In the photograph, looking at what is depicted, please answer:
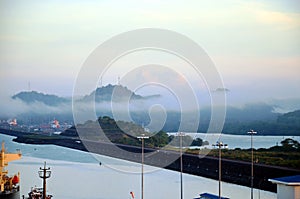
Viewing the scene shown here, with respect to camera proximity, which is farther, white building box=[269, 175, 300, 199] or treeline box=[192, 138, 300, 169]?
treeline box=[192, 138, 300, 169]

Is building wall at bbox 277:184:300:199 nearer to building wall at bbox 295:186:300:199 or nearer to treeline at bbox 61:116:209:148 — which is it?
building wall at bbox 295:186:300:199

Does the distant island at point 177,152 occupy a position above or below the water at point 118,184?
above

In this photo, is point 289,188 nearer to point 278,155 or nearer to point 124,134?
point 278,155

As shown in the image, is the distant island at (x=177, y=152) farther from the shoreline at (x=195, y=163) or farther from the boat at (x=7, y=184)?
the boat at (x=7, y=184)

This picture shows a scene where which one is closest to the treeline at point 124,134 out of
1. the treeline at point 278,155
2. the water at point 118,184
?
the water at point 118,184

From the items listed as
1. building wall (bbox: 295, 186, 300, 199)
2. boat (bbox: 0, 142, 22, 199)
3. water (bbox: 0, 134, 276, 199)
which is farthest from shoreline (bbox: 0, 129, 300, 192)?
building wall (bbox: 295, 186, 300, 199)

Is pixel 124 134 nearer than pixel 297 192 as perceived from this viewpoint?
No

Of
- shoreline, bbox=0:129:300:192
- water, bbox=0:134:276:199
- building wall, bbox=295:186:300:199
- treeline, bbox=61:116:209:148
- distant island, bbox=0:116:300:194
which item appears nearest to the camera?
building wall, bbox=295:186:300:199

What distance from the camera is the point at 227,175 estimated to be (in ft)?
68.9

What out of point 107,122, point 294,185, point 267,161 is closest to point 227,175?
point 267,161

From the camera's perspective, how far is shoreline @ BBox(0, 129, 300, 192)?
18141mm

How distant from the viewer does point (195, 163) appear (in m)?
26.4

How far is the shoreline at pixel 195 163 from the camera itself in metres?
18.1

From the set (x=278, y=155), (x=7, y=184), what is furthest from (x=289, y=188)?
(x=278, y=155)
